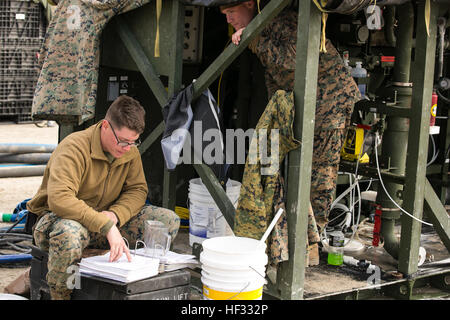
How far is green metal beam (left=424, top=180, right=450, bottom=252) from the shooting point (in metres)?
5.83

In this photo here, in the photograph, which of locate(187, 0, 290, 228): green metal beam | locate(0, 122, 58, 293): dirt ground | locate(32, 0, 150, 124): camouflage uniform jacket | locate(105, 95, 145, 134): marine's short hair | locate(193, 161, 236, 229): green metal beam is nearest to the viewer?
locate(105, 95, 145, 134): marine's short hair

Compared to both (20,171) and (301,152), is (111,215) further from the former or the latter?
(20,171)

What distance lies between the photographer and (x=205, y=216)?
5.98 m

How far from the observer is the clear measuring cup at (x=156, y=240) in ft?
15.3

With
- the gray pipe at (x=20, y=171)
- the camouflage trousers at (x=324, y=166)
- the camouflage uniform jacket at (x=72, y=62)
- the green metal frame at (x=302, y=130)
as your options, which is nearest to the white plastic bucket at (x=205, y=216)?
the green metal frame at (x=302, y=130)

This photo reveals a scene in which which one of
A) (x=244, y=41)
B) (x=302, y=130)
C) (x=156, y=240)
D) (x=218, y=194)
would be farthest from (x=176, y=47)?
(x=156, y=240)

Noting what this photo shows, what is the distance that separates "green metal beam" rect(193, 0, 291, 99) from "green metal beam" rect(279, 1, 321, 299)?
0.18 m

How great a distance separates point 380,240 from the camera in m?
6.53

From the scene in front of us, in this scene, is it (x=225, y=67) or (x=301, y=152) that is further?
(x=225, y=67)

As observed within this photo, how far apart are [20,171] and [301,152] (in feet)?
20.6

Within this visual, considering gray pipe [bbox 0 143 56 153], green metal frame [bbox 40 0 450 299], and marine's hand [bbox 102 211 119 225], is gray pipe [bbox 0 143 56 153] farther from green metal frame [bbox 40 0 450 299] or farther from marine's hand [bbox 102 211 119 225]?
marine's hand [bbox 102 211 119 225]

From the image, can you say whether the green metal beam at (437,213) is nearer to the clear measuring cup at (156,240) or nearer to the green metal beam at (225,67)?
the green metal beam at (225,67)

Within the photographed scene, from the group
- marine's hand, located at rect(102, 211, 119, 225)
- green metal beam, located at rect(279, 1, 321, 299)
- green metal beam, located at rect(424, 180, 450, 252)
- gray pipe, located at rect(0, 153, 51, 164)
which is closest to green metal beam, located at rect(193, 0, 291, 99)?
green metal beam, located at rect(279, 1, 321, 299)

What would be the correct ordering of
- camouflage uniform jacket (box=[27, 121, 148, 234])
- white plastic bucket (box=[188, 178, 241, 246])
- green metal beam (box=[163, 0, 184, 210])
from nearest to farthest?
camouflage uniform jacket (box=[27, 121, 148, 234]) → green metal beam (box=[163, 0, 184, 210]) → white plastic bucket (box=[188, 178, 241, 246])
